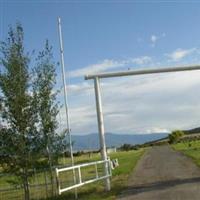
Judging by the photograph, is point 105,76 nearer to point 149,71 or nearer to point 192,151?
point 149,71

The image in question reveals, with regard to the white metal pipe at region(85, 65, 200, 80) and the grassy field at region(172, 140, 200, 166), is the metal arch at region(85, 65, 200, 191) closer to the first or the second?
the white metal pipe at region(85, 65, 200, 80)

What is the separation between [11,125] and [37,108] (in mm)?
1122

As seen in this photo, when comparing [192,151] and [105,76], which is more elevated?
[105,76]

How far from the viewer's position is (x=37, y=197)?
2266cm

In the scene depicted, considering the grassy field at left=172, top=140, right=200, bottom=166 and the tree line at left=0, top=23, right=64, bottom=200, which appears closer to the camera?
the tree line at left=0, top=23, right=64, bottom=200

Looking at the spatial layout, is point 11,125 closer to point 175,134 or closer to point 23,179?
point 23,179

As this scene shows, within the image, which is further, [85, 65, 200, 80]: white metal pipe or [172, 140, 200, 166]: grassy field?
[172, 140, 200, 166]: grassy field

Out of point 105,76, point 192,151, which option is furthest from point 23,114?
point 192,151

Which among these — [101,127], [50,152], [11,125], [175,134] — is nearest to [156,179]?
[101,127]

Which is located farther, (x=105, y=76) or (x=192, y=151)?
(x=192, y=151)

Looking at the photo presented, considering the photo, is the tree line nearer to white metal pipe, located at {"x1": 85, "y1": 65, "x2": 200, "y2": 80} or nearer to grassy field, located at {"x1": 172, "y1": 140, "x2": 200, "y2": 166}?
white metal pipe, located at {"x1": 85, "y1": 65, "x2": 200, "y2": 80}

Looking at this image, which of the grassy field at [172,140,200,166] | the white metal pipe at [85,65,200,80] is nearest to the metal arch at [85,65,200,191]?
the white metal pipe at [85,65,200,80]

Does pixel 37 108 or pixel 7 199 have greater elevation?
pixel 37 108

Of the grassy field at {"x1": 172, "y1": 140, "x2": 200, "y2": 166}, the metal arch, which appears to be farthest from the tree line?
the grassy field at {"x1": 172, "y1": 140, "x2": 200, "y2": 166}
